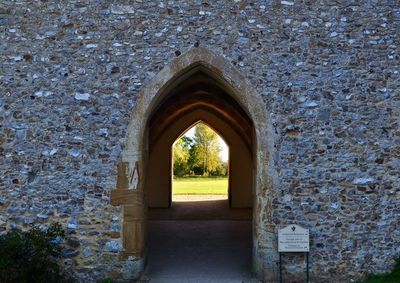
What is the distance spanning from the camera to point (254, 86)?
6.32 m

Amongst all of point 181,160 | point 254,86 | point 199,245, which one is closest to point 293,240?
point 254,86

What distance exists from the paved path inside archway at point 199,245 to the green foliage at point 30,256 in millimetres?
1389

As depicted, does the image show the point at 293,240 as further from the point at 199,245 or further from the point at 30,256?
the point at 30,256

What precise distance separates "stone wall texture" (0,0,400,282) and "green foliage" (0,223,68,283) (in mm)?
331

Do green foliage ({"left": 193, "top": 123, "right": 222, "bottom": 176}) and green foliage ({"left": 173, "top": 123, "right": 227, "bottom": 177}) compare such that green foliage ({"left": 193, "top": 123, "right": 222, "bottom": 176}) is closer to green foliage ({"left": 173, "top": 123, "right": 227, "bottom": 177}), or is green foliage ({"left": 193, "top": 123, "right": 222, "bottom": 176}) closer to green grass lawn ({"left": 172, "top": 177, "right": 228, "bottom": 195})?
green foliage ({"left": 173, "top": 123, "right": 227, "bottom": 177})

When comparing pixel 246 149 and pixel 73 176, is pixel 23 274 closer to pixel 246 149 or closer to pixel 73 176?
pixel 73 176

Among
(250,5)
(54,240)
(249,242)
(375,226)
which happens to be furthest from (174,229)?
(250,5)

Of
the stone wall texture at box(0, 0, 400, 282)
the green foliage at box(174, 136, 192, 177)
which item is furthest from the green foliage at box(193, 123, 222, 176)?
the stone wall texture at box(0, 0, 400, 282)

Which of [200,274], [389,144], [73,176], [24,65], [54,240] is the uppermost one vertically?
[24,65]

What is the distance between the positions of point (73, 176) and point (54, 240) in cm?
97

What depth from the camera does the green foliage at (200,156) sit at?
29.0 meters

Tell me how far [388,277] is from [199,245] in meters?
3.57

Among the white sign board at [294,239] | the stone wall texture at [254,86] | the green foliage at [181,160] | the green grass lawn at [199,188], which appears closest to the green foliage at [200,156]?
the green foliage at [181,160]

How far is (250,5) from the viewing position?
21.1 ft
